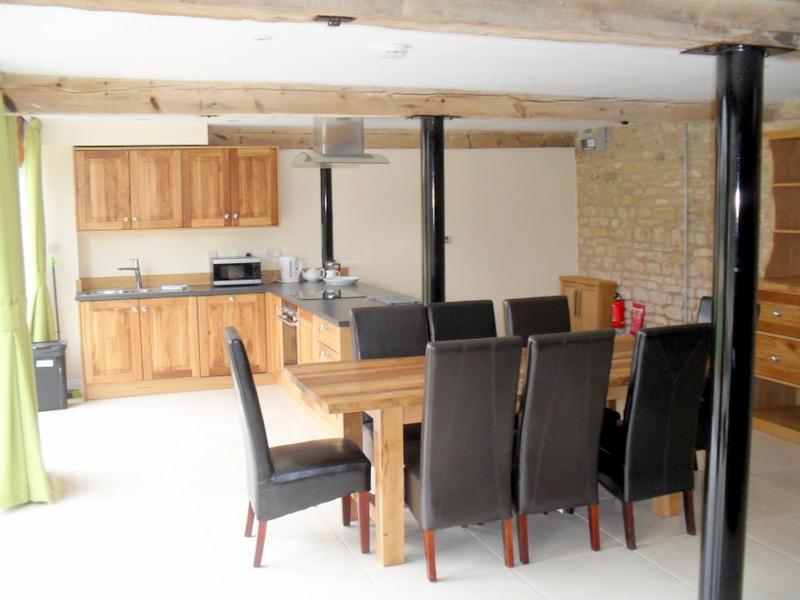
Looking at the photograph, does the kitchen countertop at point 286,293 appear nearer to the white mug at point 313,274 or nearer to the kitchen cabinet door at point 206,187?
the white mug at point 313,274

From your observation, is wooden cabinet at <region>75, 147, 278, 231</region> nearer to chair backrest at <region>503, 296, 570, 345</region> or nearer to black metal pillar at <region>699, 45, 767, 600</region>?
chair backrest at <region>503, 296, 570, 345</region>

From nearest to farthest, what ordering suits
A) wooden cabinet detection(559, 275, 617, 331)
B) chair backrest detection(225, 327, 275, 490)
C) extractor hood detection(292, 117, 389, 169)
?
chair backrest detection(225, 327, 275, 490)
extractor hood detection(292, 117, 389, 169)
wooden cabinet detection(559, 275, 617, 331)

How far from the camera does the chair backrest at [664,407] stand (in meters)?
3.55

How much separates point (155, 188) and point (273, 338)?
64.5 inches

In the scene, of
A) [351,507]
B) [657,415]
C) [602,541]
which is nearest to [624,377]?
[657,415]

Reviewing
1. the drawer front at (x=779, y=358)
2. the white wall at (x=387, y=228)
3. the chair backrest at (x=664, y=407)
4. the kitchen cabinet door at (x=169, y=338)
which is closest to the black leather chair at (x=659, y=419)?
the chair backrest at (x=664, y=407)

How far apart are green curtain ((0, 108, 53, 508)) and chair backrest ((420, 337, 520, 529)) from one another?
227 centimetres

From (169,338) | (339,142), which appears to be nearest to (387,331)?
(339,142)

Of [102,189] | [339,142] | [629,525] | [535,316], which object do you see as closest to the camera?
[629,525]

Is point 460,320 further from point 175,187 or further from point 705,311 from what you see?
point 175,187

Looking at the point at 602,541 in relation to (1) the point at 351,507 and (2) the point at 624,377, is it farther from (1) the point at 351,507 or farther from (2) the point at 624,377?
(1) the point at 351,507

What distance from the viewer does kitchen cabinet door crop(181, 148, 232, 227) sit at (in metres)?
7.22

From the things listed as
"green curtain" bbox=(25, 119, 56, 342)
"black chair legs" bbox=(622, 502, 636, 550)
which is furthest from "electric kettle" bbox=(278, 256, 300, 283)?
"black chair legs" bbox=(622, 502, 636, 550)

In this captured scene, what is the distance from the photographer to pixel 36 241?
6.54 m
